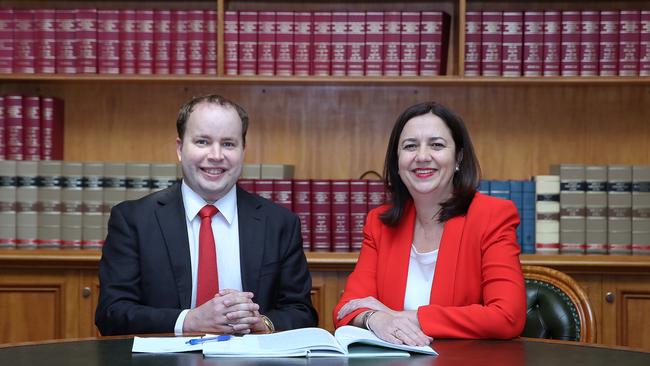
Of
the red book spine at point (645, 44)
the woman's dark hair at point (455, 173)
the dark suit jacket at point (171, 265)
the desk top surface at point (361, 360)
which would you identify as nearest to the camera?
the desk top surface at point (361, 360)

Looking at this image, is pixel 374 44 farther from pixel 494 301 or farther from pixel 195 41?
pixel 494 301

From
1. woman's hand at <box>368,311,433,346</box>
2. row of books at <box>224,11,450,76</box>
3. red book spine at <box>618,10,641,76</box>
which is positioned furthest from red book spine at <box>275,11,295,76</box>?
woman's hand at <box>368,311,433,346</box>

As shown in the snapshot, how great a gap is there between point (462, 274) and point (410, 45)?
1.53 m

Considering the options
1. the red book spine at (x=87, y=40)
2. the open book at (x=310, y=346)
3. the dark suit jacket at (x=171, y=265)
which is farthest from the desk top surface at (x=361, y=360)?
the red book spine at (x=87, y=40)

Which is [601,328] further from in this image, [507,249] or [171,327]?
[171,327]

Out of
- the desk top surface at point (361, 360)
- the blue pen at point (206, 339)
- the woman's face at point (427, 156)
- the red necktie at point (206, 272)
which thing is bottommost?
the desk top surface at point (361, 360)

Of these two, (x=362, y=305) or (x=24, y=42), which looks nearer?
(x=362, y=305)

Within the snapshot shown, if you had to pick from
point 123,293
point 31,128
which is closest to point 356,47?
point 31,128

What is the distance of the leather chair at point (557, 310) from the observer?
7.82 ft

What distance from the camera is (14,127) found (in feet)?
12.7

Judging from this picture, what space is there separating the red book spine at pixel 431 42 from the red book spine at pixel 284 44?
518mm

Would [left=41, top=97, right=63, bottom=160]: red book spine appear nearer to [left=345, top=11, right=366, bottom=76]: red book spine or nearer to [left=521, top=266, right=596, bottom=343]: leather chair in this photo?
[left=345, top=11, right=366, bottom=76]: red book spine

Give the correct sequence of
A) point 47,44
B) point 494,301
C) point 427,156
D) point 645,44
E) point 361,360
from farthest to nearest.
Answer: point 47,44 < point 645,44 < point 427,156 < point 494,301 < point 361,360

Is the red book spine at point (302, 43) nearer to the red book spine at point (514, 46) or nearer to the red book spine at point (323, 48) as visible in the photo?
the red book spine at point (323, 48)
